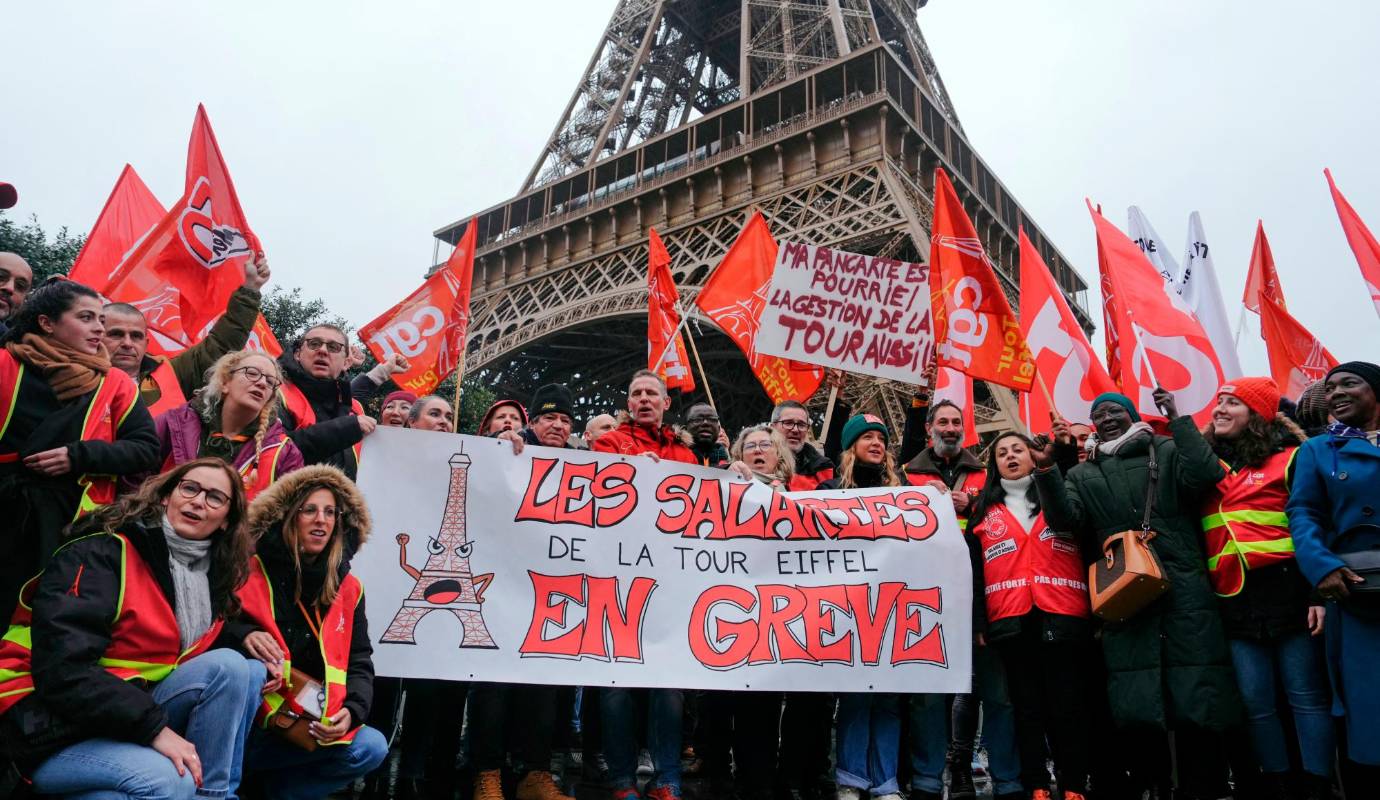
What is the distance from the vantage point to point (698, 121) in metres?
25.8

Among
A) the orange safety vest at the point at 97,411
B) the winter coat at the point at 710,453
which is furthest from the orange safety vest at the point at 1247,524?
the orange safety vest at the point at 97,411

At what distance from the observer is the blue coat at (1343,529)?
3242 mm

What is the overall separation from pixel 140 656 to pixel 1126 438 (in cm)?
407

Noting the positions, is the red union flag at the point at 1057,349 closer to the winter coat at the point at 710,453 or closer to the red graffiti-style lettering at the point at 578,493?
the winter coat at the point at 710,453

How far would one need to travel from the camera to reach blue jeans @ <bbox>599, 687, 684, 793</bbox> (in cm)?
387

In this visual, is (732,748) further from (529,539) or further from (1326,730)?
(1326,730)

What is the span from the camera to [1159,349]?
5.03 m

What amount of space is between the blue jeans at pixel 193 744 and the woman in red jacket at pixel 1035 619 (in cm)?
315

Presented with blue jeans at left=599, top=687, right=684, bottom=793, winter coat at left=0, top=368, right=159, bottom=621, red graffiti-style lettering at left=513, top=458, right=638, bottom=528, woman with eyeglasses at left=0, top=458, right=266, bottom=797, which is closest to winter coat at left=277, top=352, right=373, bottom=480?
winter coat at left=0, top=368, right=159, bottom=621

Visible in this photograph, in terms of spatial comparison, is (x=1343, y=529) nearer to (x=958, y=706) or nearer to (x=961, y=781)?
(x=958, y=706)

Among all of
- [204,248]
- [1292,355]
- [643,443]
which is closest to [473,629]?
[643,443]

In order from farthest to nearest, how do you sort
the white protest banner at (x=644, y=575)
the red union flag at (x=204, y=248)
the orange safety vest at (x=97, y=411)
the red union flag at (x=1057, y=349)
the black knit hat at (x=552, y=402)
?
the red union flag at (x=1057, y=349) < the red union flag at (x=204, y=248) < the black knit hat at (x=552, y=402) < the white protest banner at (x=644, y=575) < the orange safety vest at (x=97, y=411)

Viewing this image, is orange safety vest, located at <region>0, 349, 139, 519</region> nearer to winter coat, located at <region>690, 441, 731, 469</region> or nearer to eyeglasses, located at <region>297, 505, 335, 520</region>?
eyeglasses, located at <region>297, 505, 335, 520</region>

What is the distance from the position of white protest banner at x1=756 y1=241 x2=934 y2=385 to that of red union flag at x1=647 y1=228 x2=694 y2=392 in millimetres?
1305
